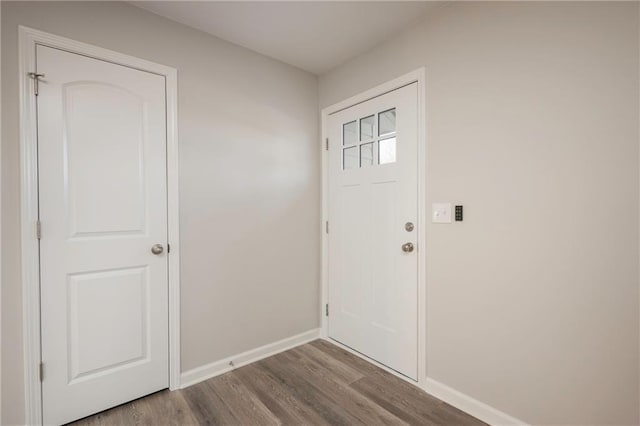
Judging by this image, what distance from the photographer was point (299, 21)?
1.99m

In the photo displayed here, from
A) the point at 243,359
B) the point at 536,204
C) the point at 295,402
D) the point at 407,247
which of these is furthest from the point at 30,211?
the point at 536,204

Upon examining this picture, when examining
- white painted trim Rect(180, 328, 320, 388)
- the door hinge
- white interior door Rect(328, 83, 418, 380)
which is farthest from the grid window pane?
the door hinge

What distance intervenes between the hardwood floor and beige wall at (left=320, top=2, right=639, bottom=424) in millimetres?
307

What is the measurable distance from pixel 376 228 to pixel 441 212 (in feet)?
1.85

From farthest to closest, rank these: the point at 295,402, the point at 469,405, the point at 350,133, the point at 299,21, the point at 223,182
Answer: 1. the point at 350,133
2. the point at 223,182
3. the point at 299,21
4. the point at 295,402
5. the point at 469,405

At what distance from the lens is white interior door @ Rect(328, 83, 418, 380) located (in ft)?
6.81

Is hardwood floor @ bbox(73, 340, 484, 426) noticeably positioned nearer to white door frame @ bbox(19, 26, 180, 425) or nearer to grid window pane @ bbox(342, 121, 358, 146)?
white door frame @ bbox(19, 26, 180, 425)

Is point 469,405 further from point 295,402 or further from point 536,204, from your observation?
point 536,204

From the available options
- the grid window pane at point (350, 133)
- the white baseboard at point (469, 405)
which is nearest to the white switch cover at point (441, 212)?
the grid window pane at point (350, 133)

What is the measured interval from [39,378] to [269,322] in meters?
1.42

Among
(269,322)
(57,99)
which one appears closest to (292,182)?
(269,322)

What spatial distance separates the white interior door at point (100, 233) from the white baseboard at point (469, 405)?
5.90 feet

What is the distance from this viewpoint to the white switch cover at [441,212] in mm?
1844

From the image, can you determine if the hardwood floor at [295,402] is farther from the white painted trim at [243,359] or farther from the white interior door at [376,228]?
the white interior door at [376,228]
